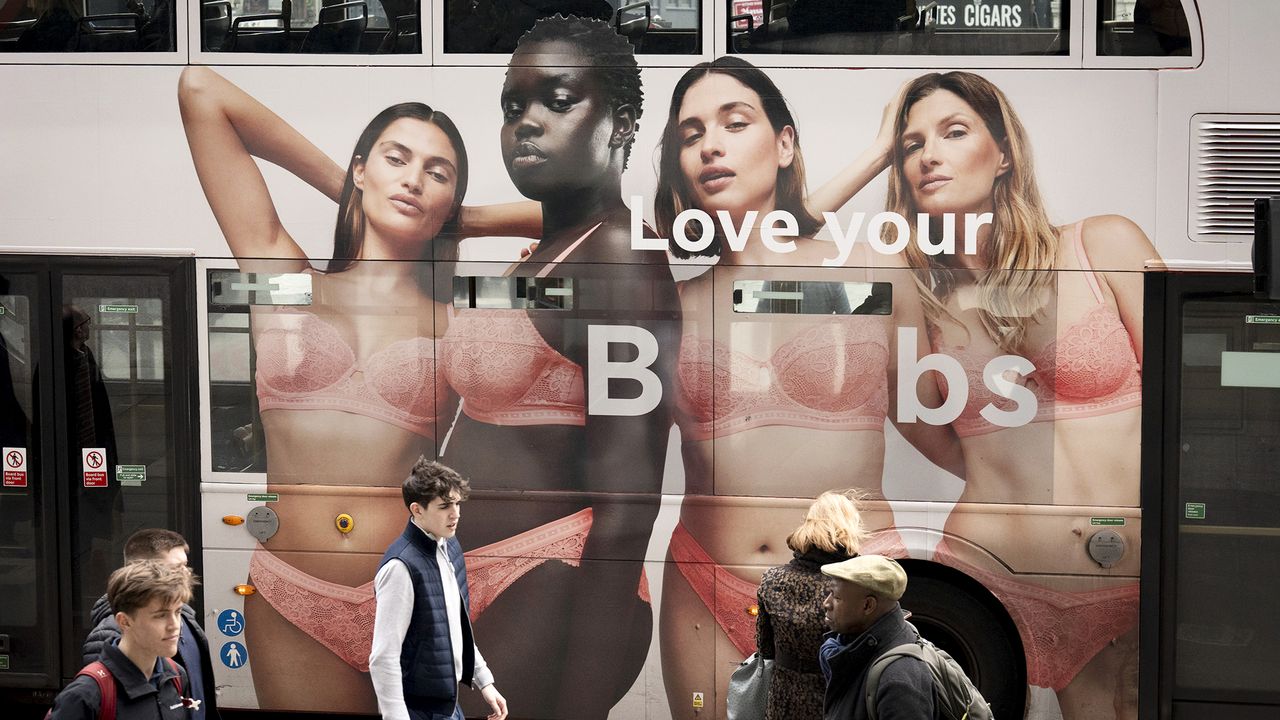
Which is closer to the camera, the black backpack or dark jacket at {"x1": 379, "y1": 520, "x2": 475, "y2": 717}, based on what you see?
the black backpack

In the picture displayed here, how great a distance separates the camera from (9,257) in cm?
623

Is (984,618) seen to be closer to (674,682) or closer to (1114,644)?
(1114,644)

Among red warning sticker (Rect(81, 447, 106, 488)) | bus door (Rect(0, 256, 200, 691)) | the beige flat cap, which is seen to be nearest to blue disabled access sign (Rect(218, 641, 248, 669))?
bus door (Rect(0, 256, 200, 691))

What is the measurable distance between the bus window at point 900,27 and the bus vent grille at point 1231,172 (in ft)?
2.87

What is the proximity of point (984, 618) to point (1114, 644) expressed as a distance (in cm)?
65

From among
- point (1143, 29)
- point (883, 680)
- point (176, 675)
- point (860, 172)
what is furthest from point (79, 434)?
point (1143, 29)

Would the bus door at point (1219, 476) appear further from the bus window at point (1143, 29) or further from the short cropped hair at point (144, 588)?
the short cropped hair at point (144, 588)

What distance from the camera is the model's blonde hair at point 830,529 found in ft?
14.1

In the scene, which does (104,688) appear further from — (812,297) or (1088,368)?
(1088,368)

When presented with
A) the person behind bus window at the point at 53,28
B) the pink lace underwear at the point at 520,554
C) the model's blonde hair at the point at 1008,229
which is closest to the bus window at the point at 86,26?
the person behind bus window at the point at 53,28

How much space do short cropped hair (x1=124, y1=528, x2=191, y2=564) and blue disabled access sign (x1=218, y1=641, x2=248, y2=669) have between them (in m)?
1.95

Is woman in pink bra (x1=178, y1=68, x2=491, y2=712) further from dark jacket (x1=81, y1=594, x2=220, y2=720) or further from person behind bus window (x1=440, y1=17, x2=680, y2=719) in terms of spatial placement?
dark jacket (x1=81, y1=594, x2=220, y2=720)

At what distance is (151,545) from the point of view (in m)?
4.34

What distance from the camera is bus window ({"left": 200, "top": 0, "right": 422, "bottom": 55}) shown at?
5926 millimetres
